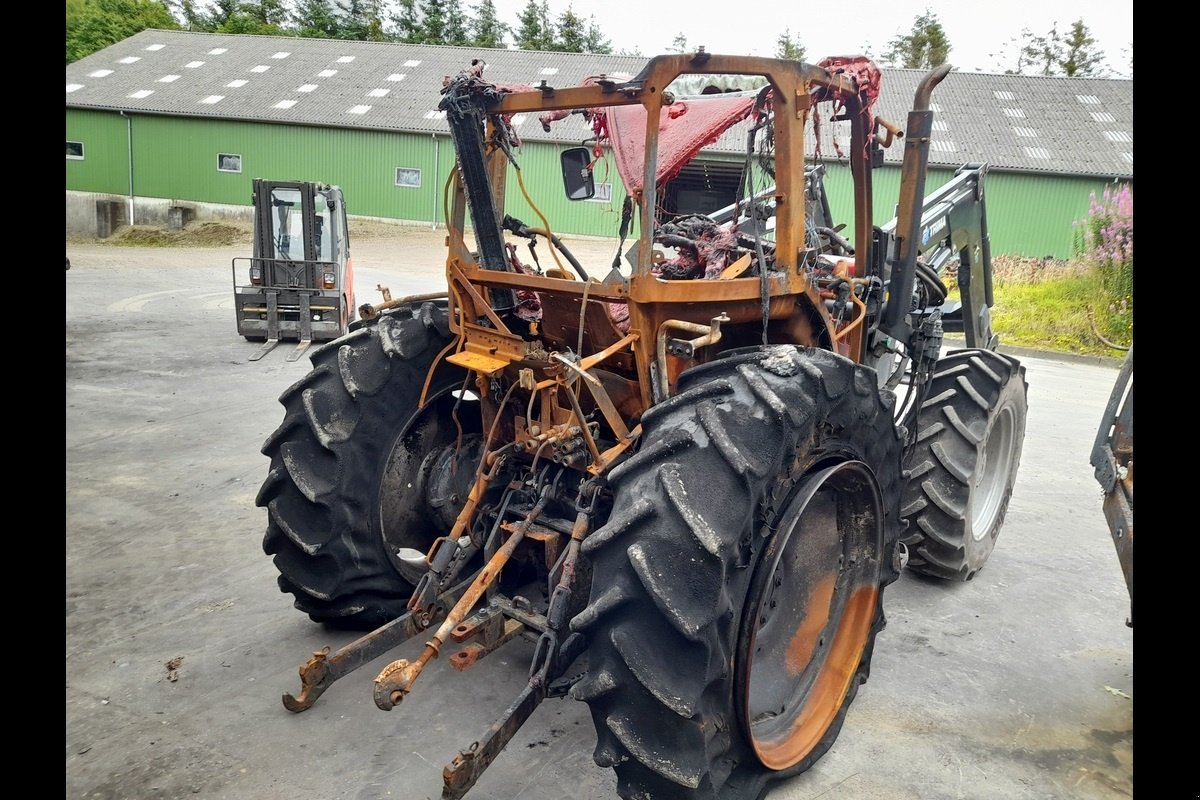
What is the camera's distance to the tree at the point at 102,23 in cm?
3850

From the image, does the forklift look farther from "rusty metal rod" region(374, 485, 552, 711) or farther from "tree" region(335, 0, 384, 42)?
"tree" region(335, 0, 384, 42)

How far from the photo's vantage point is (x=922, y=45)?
4412cm

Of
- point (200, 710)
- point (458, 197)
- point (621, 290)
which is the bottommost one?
point (200, 710)

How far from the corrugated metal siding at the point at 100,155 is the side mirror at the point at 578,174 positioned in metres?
30.3

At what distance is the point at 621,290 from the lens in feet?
9.20

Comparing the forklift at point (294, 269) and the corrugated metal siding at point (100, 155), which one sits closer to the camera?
the forklift at point (294, 269)

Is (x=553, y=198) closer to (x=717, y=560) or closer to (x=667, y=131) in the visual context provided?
(x=667, y=131)

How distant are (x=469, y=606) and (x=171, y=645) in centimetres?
183

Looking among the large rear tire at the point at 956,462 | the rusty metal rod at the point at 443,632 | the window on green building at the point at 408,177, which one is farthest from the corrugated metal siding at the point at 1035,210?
the rusty metal rod at the point at 443,632

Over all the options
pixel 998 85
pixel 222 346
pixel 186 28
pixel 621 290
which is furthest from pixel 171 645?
pixel 186 28

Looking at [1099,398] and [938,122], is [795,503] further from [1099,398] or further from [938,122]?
[938,122]

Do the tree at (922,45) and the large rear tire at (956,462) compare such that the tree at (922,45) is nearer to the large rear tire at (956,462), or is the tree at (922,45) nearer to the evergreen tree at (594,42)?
the evergreen tree at (594,42)

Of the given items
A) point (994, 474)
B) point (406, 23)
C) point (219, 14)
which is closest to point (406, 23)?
point (406, 23)

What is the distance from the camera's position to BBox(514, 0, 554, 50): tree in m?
46.1
